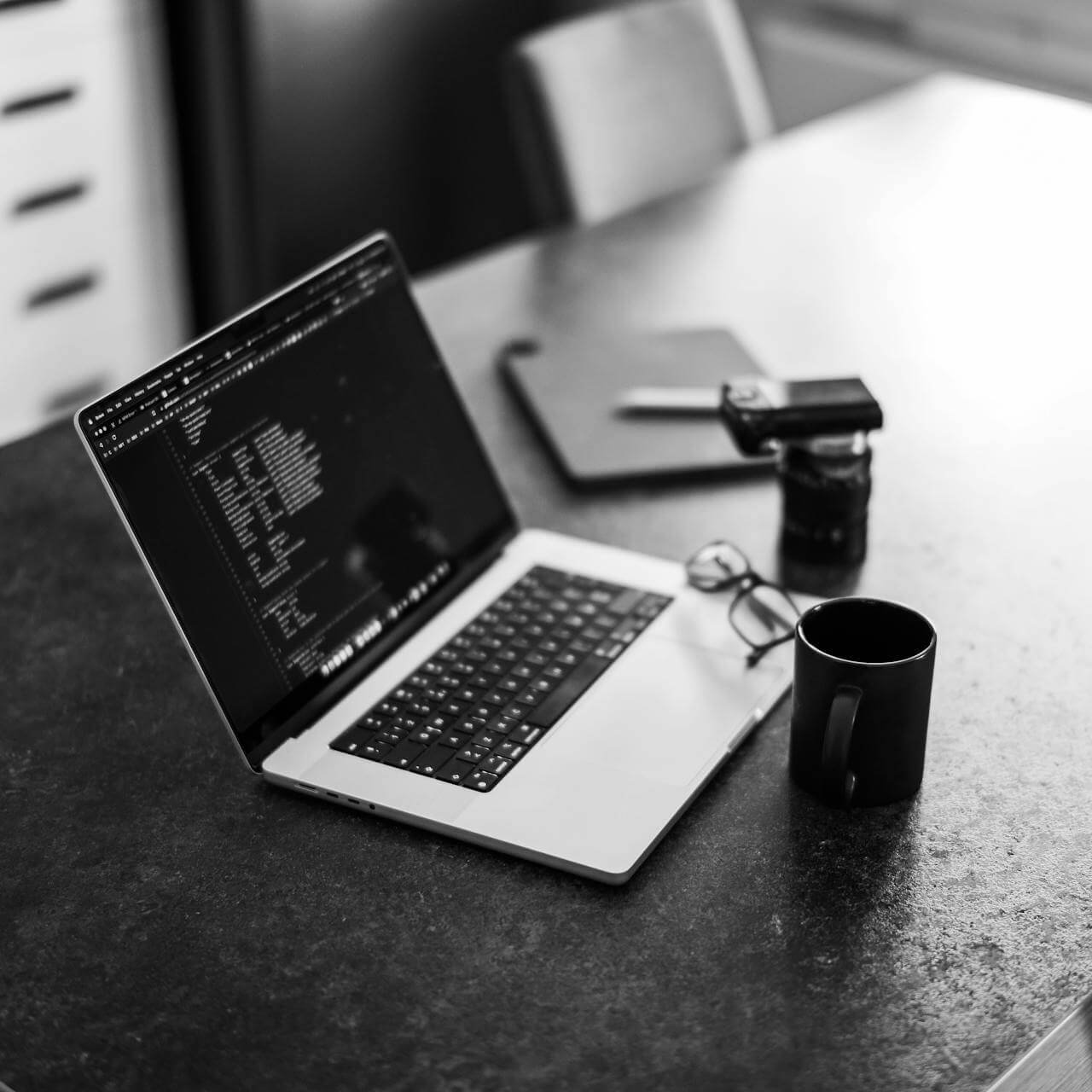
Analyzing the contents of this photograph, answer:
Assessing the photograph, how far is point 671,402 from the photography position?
1403 mm

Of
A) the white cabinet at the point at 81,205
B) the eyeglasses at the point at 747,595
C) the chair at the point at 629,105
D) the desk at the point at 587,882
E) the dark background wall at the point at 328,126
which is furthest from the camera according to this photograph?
the dark background wall at the point at 328,126

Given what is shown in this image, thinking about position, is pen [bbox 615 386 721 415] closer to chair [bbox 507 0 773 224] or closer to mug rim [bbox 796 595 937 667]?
mug rim [bbox 796 595 937 667]

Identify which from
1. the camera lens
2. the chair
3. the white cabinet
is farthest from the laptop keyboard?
the white cabinet

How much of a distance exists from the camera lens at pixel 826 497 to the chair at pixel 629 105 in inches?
34.1

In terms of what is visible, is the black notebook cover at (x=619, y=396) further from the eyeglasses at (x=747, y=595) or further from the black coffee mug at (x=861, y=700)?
the black coffee mug at (x=861, y=700)

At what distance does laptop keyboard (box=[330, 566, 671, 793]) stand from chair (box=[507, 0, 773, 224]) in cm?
95

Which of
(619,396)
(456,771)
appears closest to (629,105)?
(619,396)

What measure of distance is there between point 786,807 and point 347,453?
391 mm

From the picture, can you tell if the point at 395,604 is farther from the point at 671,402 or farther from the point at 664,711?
the point at 671,402

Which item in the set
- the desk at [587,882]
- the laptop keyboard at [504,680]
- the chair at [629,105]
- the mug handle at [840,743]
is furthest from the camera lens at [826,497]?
the chair at [629,105]

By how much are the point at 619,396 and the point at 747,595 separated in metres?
0.35

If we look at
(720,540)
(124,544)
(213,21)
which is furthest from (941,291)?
(213,21)

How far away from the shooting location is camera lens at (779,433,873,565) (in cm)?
118

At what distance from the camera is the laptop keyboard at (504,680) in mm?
980
